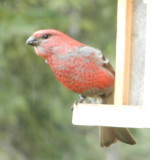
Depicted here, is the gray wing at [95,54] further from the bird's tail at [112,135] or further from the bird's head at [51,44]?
the bird's tail at [112,135]

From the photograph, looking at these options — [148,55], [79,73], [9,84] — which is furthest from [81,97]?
[9,84]

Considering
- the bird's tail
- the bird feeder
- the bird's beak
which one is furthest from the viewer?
the bird's tail

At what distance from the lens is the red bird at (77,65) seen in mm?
4633

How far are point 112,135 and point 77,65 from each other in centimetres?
49

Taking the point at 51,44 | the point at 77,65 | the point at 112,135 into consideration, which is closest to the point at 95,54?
the point at 77,65

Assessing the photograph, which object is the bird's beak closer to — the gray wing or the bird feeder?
the gray wing

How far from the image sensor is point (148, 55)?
14.3 feet

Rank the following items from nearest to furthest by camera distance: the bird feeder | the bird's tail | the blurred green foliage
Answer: the bird feeder, the bird's tail, the blurred green foliage

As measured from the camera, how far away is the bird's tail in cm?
473

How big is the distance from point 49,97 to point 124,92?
3872mm

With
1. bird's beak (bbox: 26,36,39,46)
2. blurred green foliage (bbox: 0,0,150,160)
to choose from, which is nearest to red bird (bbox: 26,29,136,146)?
bird's beak (bbox: 26,36,39,46)

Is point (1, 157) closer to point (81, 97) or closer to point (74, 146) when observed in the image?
point (74, 146)

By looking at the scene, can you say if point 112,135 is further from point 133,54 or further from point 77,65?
point 133,54

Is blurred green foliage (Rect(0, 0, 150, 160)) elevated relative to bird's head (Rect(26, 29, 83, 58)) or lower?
lower
